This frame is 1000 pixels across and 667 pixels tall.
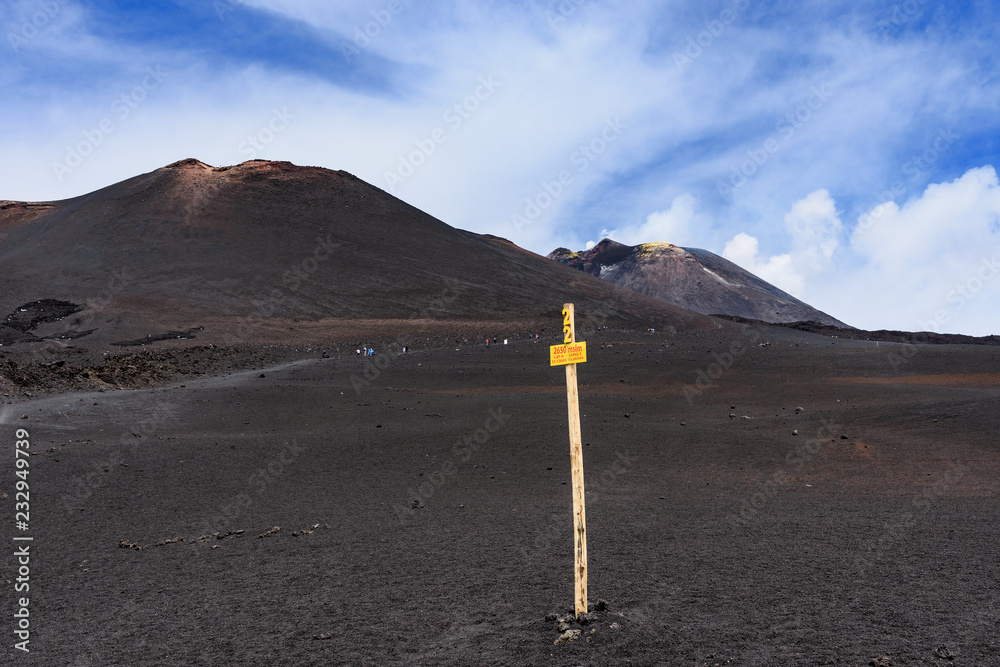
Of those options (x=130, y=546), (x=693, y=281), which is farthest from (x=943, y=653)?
(x=693, y=281)

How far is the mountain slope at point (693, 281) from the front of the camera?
123000 millimetres

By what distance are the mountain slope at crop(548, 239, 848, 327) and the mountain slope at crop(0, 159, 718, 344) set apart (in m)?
63.5

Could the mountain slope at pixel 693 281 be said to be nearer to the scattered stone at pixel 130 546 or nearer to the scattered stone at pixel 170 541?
the scattered stone at pixel 170 541

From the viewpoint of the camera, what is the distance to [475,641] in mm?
4770

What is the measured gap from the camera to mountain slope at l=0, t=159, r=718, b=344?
43.6 m

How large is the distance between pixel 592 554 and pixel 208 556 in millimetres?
3925

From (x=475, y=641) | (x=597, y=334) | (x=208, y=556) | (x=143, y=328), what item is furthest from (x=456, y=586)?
(x=143, y=328)

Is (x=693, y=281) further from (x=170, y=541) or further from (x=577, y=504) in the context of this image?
(x=577, y=504)

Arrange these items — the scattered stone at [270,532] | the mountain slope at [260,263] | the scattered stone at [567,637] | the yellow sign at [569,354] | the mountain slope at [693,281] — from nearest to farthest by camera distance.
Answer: the scattered stone at [567,637], the yellow sign at [569,354], the scattered stone at [270,532], the mountain slope at [260,263], the mountain slope at [693,281]

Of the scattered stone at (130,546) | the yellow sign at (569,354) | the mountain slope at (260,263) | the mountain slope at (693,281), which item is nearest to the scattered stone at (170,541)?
the scattered stone at (130,546)

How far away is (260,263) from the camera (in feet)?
174

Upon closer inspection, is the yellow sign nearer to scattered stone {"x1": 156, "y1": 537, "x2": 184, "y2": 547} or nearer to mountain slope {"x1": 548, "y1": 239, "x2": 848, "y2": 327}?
scattered stone {"x1": 156, "y1": 537, "x2": 184, "y2": 547}

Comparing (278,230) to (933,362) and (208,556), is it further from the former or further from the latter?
(208,556)

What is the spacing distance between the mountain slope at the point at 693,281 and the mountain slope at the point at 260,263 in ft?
208
